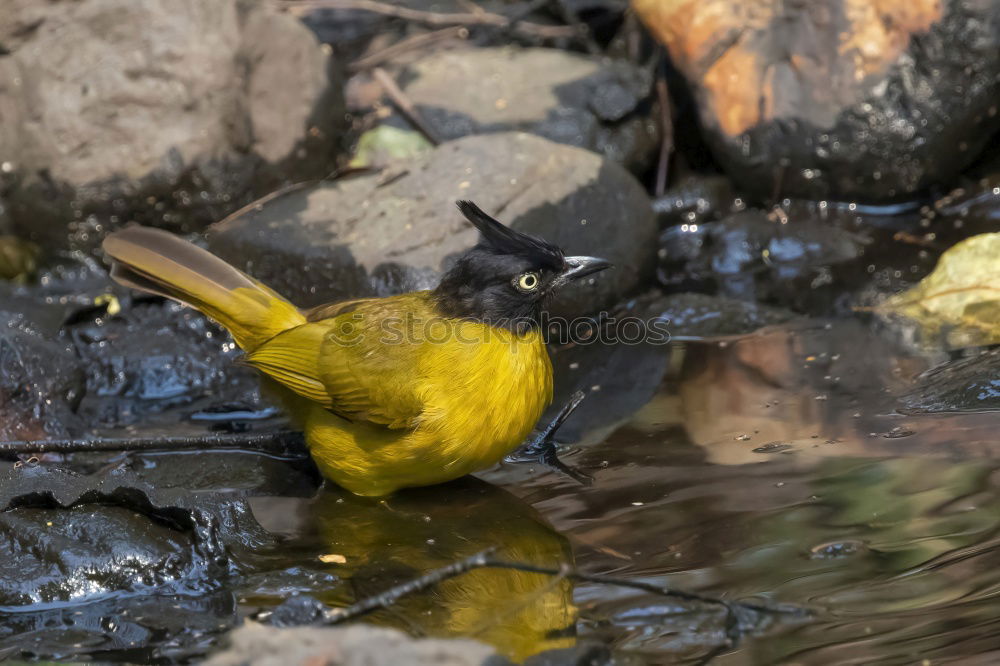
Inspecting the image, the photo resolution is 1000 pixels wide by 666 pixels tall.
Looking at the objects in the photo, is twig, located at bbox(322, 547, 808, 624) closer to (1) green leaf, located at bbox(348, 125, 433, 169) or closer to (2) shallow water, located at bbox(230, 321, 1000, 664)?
(2) shallow water, located at bbox(230, 321, 1000, 664)

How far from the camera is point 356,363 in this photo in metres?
4.53

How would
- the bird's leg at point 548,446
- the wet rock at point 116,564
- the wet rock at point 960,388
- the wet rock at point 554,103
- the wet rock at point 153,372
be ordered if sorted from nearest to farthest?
1. the wet rock at point 116,564
2. the wet rock at point 960,388
3. the bird's leg at point 548,446
4. the wet rock at point 153,372
5. the wet rock at point 554,103

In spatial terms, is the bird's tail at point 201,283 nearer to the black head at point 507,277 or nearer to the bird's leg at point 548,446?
the black head at point 507,277

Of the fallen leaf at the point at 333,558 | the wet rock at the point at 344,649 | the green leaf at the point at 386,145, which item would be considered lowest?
the fallen leaf at the point at 333,558

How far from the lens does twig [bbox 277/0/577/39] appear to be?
8.11 meters

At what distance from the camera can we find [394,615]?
339 centimetres

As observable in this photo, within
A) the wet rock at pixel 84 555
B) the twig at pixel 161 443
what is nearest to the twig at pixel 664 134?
the twig at pixel 161 443

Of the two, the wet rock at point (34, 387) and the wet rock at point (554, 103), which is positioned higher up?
the wet rock at point (554, 103)

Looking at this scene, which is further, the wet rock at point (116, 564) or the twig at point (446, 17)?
the twig at point (446, 17)

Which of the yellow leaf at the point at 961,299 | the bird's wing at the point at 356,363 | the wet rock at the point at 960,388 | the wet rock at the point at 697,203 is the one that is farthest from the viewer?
the wet rock at the point at 697,203

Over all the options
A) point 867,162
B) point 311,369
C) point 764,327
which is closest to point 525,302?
point 311,369

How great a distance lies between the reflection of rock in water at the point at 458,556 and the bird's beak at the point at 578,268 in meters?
0.83

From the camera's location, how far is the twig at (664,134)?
7254 mm

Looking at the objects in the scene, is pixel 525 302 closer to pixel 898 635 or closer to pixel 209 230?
pixel 898 635
